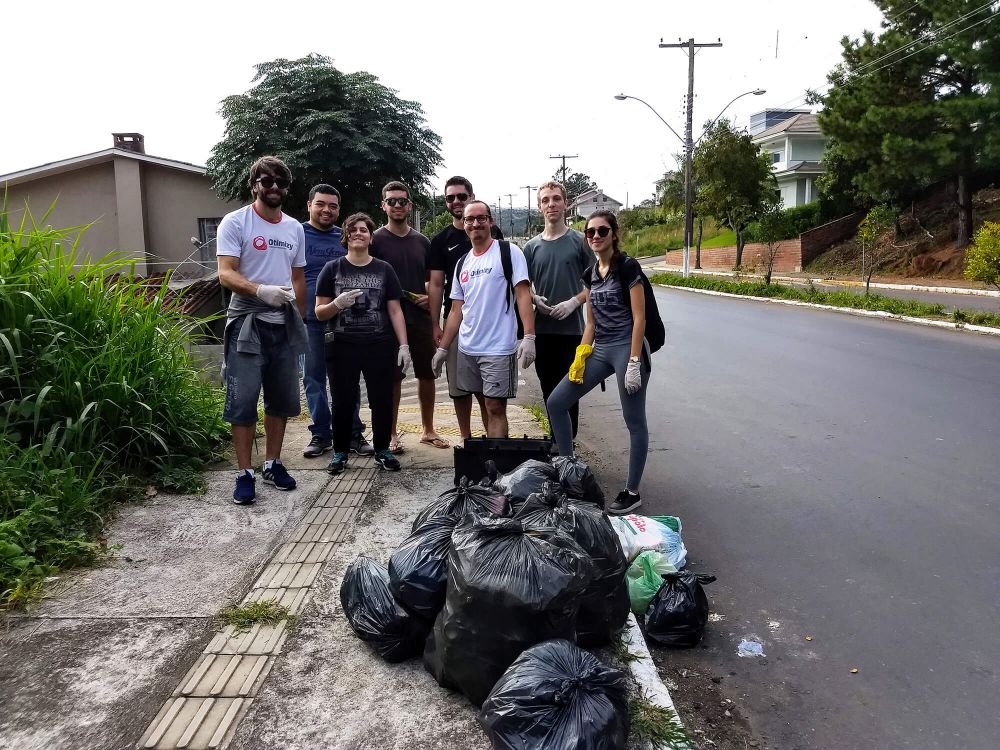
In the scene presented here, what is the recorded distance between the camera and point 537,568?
8.07ft

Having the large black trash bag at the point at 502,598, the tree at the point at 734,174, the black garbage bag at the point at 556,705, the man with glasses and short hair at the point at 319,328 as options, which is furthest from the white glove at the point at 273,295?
the tree at the point at 734,174

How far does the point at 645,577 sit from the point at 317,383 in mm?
3155

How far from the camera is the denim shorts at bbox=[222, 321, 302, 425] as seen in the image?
4.57 m

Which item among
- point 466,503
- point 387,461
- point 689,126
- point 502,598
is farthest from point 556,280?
point 689,126

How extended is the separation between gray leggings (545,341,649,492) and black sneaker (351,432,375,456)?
1490 millimetres

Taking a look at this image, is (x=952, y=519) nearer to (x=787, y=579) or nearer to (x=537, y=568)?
(x=787, y=579)

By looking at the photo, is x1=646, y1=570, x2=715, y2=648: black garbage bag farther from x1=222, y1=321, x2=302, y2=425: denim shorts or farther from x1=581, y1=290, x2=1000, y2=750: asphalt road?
x1=222, y1=321, x2=302, y2=425: denim shorts

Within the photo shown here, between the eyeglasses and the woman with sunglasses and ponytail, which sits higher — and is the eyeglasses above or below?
above

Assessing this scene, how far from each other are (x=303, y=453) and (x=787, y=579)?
136 inches

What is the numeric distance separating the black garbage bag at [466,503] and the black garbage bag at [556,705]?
923 mm

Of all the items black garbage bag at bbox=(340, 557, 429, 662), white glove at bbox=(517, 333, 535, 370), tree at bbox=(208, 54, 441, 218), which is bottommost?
black garbage bag at bbox=(340, 557, 429, 662)

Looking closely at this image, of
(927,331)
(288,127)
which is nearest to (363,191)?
(288,127)

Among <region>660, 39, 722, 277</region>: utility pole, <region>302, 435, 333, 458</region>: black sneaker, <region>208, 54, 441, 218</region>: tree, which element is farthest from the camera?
<region>660, 39, 722, 277</region>: utility pole

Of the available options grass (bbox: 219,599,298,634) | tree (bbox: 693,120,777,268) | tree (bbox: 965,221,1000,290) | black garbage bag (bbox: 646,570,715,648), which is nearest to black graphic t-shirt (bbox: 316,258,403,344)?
grass (bbox: 219,599,298,634)
